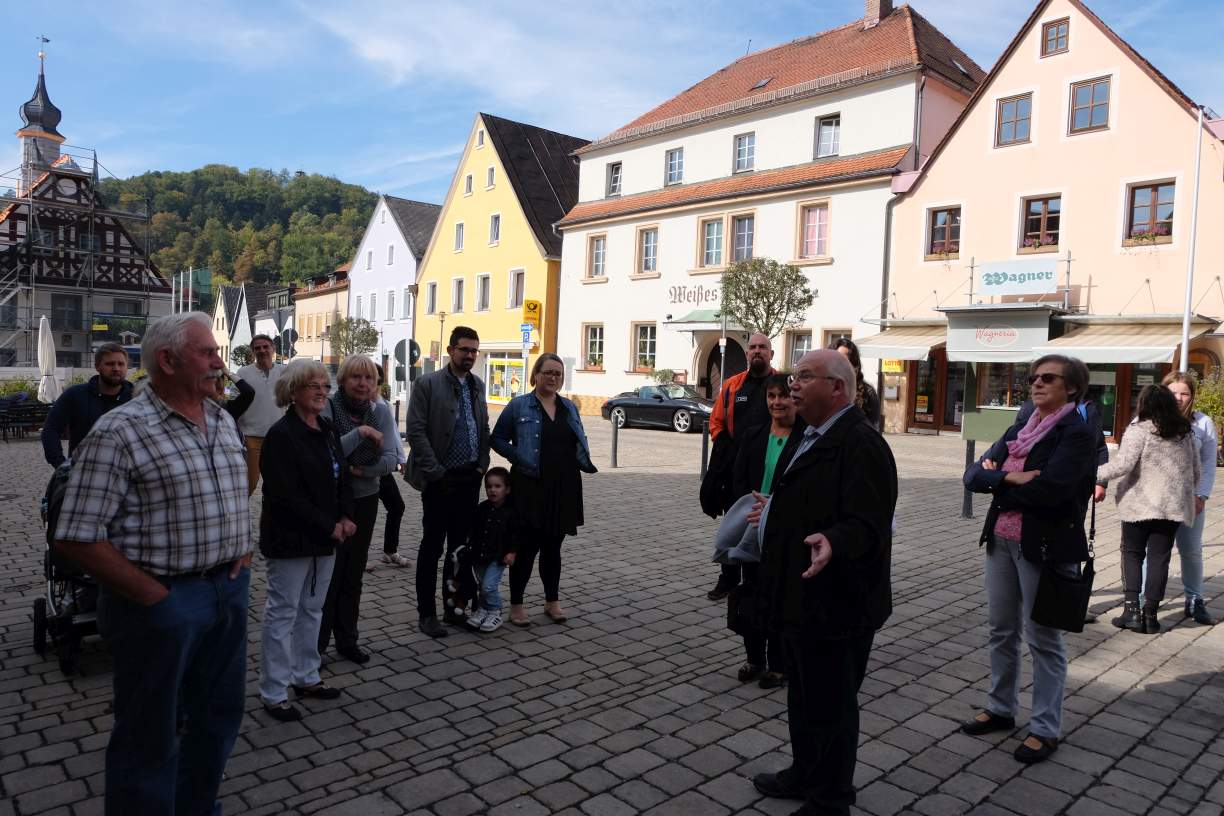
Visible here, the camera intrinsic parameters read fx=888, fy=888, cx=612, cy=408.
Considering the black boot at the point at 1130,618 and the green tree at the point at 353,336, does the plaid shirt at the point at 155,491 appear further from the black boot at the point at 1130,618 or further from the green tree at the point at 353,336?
the green tree at the point at 353,336

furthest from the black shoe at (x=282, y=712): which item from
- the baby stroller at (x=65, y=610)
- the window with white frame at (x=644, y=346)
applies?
the window with white frame at (x=644, y=346)

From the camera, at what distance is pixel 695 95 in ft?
112

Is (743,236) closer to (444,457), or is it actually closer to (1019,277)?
(1019,277)

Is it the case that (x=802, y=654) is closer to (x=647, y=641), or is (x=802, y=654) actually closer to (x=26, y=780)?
(x=647, y=641)

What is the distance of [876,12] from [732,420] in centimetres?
2927

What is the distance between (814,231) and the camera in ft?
89.7

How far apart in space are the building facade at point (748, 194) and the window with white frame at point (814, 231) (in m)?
0.05

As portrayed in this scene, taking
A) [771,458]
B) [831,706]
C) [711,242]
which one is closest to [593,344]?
[711,242]

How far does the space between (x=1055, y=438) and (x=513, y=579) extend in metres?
3.36

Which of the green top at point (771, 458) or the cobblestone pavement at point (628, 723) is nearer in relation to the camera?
the cobblestone pavement at point (628, 723)

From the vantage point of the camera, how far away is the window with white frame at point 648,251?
1266 inches

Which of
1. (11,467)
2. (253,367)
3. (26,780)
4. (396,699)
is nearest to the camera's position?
(26,780)

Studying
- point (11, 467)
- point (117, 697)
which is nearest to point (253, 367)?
point (117, 697)

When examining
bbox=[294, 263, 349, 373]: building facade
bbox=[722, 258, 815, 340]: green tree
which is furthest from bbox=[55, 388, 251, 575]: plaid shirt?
bbox=[294, 263, 349, 373]: building facade
